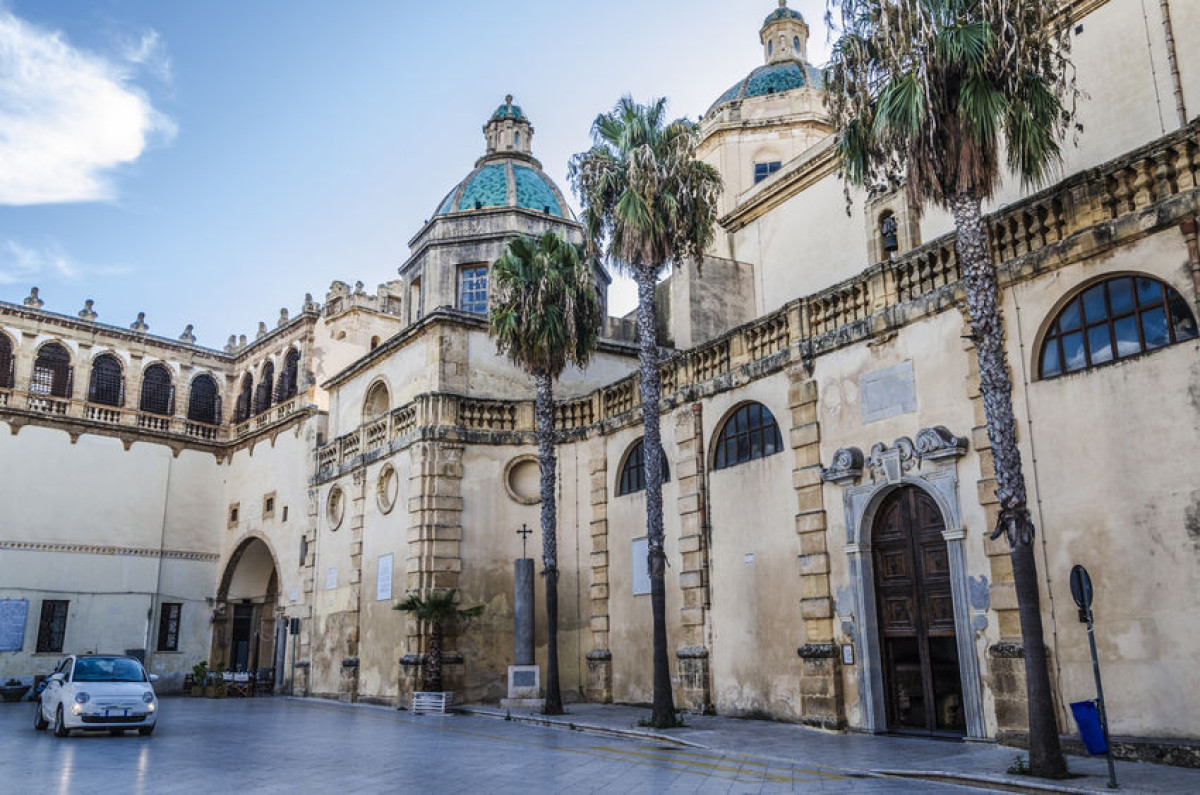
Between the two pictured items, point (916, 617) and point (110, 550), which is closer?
point (916, 617)

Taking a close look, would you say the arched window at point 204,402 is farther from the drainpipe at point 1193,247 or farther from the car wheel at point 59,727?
the drainpipe at point 1193,247

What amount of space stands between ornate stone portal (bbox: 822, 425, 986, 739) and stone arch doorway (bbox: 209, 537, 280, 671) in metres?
27.6

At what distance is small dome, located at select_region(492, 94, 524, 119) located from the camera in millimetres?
35281

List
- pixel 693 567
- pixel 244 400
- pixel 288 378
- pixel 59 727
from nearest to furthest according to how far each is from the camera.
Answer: pixel 59 727, pixel 693 567, pixel 288 378, pixel 244 400

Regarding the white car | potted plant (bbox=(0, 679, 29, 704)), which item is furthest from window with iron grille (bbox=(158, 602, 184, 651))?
the white car

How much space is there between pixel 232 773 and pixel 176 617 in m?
28.4

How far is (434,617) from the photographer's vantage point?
23.9 metres

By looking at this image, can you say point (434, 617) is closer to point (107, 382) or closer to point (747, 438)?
point (747, 438)

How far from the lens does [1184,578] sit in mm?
12242

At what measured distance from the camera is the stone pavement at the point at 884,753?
10.9 metres

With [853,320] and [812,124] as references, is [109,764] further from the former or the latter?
[812,124]

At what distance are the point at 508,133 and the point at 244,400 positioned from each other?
16.7 m

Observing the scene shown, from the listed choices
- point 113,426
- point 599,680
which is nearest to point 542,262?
point 599,680

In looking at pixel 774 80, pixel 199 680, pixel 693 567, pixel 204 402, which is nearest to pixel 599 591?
pixel 693 567
